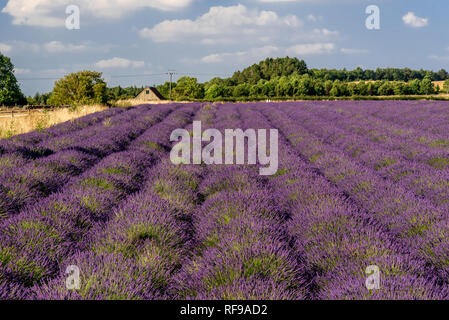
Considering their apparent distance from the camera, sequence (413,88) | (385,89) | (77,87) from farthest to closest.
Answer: (413,88)
(385,89)
(77,87)

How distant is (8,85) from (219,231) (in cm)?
6331

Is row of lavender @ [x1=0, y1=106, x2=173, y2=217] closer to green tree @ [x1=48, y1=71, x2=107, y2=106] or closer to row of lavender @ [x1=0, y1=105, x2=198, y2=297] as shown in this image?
row of lavender @ [x1=0, y1=105, x2=198, y2=297]

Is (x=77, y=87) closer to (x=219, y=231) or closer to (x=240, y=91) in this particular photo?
(x=240, y=91)

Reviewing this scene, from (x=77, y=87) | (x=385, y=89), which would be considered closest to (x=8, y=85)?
(x=77, y=87)

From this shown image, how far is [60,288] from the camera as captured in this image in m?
2.16

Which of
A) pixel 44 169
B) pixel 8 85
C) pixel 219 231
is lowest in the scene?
pixel 219 231

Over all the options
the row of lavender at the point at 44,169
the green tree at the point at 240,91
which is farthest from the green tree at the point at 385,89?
the row of lavender at the point at 44,169

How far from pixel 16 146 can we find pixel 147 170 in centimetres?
268

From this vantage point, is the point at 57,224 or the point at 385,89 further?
the point at 385,89

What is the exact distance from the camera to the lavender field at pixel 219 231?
7.57 ft

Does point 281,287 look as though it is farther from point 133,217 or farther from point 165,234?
point 133,217

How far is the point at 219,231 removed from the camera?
329 cm

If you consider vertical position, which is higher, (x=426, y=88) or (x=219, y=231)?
(x=426, y=88)

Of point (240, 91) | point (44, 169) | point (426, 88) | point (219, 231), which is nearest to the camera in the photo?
point (219, 231)
